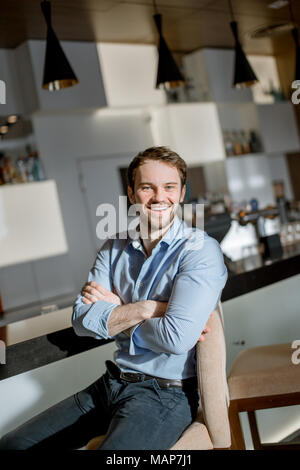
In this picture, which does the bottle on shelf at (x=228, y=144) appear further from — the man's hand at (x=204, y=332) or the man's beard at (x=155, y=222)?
the man's hand at (x=204, y=332)

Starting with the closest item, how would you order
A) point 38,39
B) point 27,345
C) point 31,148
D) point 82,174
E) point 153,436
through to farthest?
point 153,436 → point 27,345 → point 38,39 → point 31,148 → point 82,174

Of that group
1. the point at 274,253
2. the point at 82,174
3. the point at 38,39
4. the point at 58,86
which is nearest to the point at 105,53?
the point at 38,39

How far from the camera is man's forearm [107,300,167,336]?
5.33 feet

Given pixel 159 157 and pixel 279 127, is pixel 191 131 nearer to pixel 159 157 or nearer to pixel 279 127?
pixel 279 127

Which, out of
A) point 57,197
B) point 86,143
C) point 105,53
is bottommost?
point 57,197

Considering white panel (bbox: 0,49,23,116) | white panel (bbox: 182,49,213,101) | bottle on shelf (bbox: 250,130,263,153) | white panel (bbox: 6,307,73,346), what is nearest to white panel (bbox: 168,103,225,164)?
→ white panel (bbox: 182,49,213,101)

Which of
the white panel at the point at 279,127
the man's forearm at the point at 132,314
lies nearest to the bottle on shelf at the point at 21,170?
the white panel at the point at 279,127

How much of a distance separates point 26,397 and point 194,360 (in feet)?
2.01

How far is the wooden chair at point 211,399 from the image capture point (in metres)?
1.58

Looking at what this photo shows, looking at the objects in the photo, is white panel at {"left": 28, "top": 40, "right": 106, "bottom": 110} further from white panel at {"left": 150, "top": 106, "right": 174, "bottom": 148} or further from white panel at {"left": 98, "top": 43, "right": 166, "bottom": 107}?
white panel at {"left": 150, "top": 106, "right": 174, "bottom": 148}

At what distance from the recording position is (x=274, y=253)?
2916 mm

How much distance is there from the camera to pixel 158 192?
1.76 m

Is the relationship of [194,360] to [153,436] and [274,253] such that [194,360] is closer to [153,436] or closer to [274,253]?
[153,436]

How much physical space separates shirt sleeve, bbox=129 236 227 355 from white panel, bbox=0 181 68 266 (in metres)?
2.66
